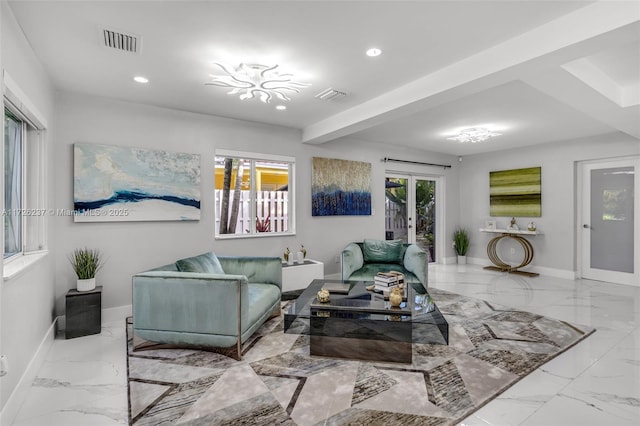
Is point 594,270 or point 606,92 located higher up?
point 606,92

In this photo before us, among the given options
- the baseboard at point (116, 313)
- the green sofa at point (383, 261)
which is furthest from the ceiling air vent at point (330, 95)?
the baseboard at point (116, 313)

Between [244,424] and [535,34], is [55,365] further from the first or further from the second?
[535,34]

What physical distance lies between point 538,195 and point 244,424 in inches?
252

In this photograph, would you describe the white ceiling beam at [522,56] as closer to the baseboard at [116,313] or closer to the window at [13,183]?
the window at [13,183]

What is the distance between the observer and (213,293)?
2.58 metres

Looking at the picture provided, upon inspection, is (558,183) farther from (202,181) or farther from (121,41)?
(121,41)

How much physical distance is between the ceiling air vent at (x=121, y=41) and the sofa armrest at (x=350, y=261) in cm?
307

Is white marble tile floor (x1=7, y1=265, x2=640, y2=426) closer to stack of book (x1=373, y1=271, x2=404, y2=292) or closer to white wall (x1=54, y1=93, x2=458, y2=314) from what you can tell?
white wall (x1=54, y1=93, x2=458, y2=314)

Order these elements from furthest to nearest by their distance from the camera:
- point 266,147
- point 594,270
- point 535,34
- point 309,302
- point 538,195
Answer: point 538,195 < point 594,270 < point 266,147 < point 309,302 < point 535,34

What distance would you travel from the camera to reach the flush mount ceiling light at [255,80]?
9.12 feet

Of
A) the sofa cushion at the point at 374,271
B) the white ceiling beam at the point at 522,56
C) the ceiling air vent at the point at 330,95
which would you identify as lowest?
the sofa cushion at the point at 374,271

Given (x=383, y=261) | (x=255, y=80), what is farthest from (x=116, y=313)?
(x=383, y=261)

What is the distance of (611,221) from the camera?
5402 millimetres

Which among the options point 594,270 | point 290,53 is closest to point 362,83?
point 290,53
